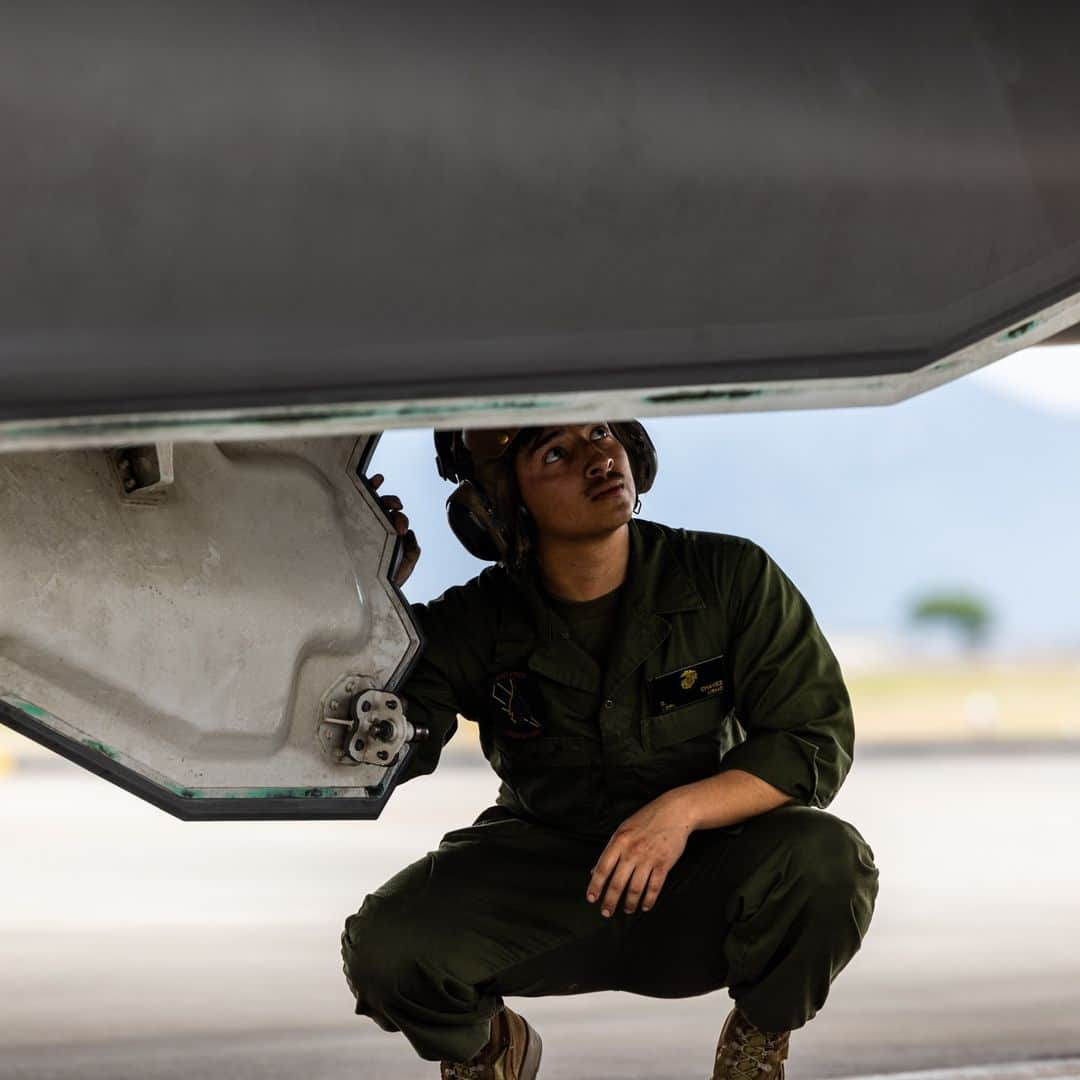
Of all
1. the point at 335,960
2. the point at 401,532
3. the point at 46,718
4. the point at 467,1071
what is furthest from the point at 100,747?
the point at 335,960

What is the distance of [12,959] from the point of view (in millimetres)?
3160

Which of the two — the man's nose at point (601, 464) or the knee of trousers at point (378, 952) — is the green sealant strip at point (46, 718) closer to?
the knee of trousers at point (378, 952)

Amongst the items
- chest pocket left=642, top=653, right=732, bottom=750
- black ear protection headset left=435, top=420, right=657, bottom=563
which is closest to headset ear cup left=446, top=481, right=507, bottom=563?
black ear protection headset left=435, top=420, right=657, bottom=563

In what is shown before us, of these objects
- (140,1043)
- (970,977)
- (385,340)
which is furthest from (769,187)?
(970,977)

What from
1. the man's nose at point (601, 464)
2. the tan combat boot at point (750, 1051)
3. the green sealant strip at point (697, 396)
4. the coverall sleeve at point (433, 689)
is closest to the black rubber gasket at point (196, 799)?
the coverall sleeve at point (433, 689)

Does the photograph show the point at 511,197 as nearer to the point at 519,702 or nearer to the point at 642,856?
the point at 642,856

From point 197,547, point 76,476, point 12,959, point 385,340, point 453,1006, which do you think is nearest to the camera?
point 385,340

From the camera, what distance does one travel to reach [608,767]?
1.75m

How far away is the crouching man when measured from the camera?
1618 mm

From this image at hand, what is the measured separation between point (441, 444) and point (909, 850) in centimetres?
351

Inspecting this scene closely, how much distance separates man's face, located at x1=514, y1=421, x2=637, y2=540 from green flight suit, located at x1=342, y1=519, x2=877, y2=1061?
0.37 ft

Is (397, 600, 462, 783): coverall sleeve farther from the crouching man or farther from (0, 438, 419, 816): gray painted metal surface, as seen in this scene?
(0, 438, 419, 816): gray painted metal surface

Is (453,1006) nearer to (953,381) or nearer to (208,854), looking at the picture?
(953,381)

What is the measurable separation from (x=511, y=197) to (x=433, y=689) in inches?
36.5
